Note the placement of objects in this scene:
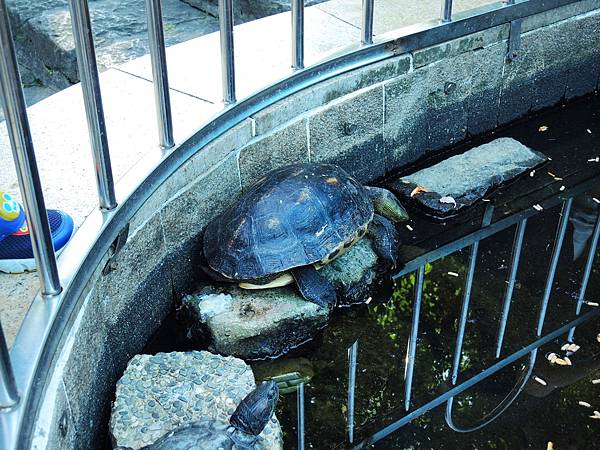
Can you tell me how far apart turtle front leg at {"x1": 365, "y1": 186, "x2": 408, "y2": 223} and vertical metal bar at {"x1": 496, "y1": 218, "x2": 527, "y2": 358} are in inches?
26.0

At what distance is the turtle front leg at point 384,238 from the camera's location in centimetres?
418

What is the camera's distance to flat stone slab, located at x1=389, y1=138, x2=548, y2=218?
15.4 ft

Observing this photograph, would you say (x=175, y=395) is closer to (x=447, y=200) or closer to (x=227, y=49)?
(x=227, y=49)

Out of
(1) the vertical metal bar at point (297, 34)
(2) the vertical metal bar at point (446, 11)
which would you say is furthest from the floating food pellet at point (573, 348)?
(2) the vertical metal bar at point (446, 11)

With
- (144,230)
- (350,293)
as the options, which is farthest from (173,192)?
(350,293)

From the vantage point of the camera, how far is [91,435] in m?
2.98

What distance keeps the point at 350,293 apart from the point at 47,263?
1911mm

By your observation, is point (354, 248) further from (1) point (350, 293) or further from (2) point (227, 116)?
(2) point (227, 116)

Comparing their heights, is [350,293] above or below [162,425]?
below

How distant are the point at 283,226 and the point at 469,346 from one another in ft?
3.47

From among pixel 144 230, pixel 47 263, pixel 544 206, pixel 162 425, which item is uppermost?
pixel 47 263

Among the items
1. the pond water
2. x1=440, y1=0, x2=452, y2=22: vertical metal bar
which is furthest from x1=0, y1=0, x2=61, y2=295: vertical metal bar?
x1=440, y1=0, x2=452, y2=22: vertical metal bar

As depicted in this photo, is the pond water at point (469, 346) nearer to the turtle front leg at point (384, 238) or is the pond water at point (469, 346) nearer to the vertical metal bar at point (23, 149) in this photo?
the turtle front leg at point (384, 238)

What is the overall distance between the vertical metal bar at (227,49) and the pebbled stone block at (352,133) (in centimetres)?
60
